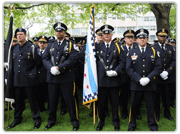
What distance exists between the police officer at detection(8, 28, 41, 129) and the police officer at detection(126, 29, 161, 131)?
2486 millimetres

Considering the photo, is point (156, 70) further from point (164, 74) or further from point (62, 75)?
point (62, 75)

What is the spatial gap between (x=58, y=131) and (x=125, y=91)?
7.58 feet

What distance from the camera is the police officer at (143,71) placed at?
4.00 meters

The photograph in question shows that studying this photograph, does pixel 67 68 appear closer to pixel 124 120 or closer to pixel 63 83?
pixel 63 83

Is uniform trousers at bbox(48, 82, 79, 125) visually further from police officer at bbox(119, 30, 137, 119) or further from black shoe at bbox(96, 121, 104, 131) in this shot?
police officer at bbox(119, 30, 137, 119)

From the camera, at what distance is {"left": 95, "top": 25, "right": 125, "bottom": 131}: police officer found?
4.16m

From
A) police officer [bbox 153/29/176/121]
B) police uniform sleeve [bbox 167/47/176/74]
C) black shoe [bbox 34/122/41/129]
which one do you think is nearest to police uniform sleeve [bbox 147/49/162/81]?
police officer [bbox 153/29/176/121]

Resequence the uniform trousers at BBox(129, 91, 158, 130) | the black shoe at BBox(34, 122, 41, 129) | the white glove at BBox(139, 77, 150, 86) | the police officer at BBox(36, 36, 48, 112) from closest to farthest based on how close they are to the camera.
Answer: the white glove at BBox(139, 77, 150, 86), the uniform trousers at BBox(129, 91, 158, 130), the black shoe at BBox(34, 122, 41, 129), the police officer at BBox(36, 36, 48, 112)

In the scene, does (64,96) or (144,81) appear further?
(64,96)

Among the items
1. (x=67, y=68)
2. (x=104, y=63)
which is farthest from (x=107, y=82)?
(x=67, y=68)

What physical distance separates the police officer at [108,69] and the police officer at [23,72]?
1.71 metres

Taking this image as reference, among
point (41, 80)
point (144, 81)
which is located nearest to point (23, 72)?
point (41, 80)

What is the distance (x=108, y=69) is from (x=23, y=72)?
7.29 feet

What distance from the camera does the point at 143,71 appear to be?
13.2ft
